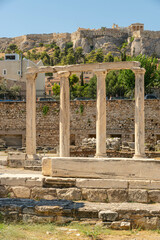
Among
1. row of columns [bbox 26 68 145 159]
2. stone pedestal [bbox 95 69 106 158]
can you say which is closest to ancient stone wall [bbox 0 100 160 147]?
row of columns [bbox 26 68 145 159]

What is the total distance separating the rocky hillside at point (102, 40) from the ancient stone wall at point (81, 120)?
7190 cm

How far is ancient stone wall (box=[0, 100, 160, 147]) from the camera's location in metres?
29.7

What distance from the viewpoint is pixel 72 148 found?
2386cm

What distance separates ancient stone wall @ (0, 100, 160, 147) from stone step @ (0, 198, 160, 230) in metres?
20.5

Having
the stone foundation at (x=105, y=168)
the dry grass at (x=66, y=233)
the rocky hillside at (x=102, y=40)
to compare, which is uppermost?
the rocky hillside at (x=102, y=40)

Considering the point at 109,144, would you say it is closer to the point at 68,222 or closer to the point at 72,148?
the point at 72,148

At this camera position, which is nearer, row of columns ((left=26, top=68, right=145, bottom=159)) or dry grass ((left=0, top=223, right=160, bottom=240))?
dry grass ((left=0, top=223, right=160, bottom=240))

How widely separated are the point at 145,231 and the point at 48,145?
21957mm

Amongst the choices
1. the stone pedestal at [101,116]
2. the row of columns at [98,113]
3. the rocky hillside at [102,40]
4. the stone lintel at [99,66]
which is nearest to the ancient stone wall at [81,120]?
the row of columns at [98,113]

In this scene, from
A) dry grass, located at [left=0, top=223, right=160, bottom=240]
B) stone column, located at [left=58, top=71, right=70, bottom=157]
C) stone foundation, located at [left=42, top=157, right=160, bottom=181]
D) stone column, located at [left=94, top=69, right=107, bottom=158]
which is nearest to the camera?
dry grass, located at [left=0, top=223, right=160, bottom=240]

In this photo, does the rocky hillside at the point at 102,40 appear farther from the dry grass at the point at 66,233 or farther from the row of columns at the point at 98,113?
the dry grass at the point at 66,233

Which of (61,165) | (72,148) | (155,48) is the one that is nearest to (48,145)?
(72,148)

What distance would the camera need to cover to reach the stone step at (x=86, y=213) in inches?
355

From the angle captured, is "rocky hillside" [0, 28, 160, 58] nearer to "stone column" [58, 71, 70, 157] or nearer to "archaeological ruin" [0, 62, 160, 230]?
"stone column" [58, 71, 70, 157]
